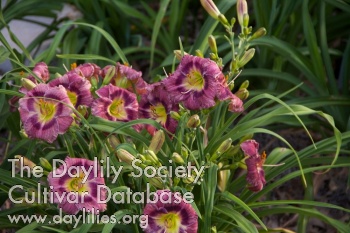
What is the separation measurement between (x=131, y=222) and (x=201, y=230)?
170 mm

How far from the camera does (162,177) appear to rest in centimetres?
196

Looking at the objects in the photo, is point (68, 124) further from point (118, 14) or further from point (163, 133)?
point (118, 14)

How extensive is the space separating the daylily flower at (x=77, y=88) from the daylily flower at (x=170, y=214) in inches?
12.5

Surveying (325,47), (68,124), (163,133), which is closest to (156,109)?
(163,133)

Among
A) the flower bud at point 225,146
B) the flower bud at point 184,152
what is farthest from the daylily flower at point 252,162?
the flower bud at point 184,152

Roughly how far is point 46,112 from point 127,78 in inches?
11.7

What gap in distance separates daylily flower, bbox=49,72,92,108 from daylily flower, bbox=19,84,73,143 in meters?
0.06

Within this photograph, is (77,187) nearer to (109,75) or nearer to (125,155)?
(125,155)

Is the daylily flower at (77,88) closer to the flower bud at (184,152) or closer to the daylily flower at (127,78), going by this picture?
the daylily flower at (127,78)

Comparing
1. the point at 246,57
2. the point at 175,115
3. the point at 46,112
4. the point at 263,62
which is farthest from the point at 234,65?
the point at 263,62

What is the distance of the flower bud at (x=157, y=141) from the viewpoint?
1964 mm

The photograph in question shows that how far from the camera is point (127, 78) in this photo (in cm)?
216

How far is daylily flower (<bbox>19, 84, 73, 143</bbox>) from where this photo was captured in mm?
1907

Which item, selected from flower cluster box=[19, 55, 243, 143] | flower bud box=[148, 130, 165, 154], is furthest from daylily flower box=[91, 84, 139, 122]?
flower bud box=[148, 130, 165, 154]
